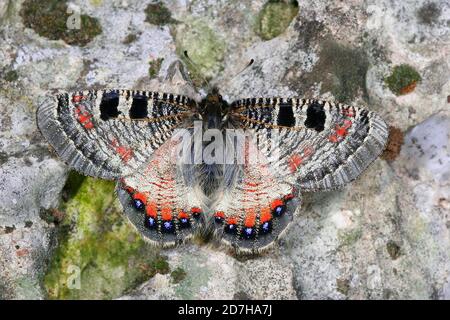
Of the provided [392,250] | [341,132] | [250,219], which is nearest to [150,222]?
[250,219]

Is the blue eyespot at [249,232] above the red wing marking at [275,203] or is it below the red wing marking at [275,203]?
below

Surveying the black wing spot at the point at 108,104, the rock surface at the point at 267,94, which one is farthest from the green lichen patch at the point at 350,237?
the black wing spot at the point at 108,104

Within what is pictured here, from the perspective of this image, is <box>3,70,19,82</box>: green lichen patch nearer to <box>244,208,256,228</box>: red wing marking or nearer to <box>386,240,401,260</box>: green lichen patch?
<box>244,208,256,228</box>: red wing marking

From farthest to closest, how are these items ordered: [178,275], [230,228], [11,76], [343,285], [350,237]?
[11,76]
[350,237]
[343,285]
[178,275]
[230,228]

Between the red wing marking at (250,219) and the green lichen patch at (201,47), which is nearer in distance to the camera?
the red wing marking at (250,219)

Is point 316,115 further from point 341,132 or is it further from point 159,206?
point 159,206

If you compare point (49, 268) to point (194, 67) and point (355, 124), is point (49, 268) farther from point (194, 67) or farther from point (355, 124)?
point (355, 124)

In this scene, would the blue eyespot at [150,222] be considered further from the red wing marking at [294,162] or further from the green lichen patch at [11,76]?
the green lichen patch at [11,76]
